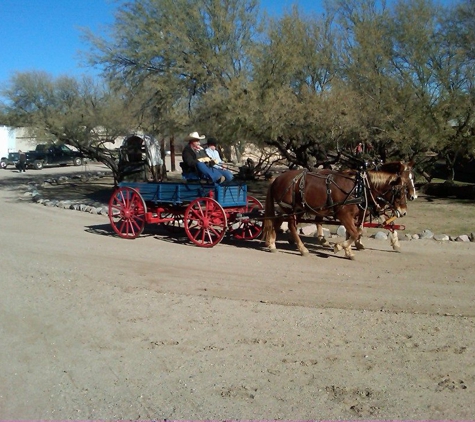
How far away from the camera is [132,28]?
55.3 ft

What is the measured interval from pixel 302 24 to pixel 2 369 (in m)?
13.2

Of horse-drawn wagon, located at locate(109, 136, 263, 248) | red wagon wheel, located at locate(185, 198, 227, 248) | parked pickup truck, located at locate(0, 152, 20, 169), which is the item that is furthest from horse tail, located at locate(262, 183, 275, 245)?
parked pickup truck, located at locate(0, 152, 20, 169)

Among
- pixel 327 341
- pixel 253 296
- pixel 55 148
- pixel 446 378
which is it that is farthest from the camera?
pixel 55 148

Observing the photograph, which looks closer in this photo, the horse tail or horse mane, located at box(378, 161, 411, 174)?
horse mane, located at box(378, 161, 411, 174)

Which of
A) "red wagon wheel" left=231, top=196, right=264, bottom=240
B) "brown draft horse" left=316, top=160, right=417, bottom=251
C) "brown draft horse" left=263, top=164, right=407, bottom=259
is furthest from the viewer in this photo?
"red wagon wheel" left=231, top=196, right=264, bottom=240

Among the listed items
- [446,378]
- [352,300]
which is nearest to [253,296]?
[352,300]

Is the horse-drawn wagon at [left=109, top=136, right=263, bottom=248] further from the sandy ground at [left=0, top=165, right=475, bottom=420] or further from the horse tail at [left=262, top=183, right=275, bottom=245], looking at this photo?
the sandy ground at [left=0, top=165, right=475, bottom=420]

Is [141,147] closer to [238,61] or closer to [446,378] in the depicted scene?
[238,61]

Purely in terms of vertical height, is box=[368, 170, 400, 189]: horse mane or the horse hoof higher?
box=[368, 170, 400, 189]: horse mane

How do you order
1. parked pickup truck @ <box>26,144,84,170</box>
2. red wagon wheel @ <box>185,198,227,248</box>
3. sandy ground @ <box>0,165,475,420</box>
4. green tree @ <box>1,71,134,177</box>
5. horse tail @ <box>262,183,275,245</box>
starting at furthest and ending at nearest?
parked pickup truck @ <box>26,144,84,170</box>, green tree @ <box>1,71,134,177</box>, red wagon wheel @ <box>185,198,227,248</box>, horse tail @ <box>262,183,275,245</box>, sandy ground @ <box>0,165,475,420</box>

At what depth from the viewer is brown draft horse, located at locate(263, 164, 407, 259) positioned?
10.2 m

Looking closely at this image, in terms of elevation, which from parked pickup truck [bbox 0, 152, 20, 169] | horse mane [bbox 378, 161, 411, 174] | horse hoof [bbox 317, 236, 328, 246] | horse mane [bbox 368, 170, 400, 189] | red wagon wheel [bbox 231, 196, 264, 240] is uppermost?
parked pickup truck [bbox 0, 152, 20, 169]

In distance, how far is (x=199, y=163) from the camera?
11.4 m

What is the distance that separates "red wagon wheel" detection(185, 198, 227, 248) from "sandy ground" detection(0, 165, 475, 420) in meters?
0.72
